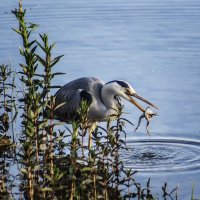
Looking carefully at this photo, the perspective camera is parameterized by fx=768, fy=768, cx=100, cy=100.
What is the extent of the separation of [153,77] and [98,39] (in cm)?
248

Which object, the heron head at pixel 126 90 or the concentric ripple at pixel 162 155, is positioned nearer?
the concentric ripple at pixel 162 155

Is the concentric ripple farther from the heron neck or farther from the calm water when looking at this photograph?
the heron neck

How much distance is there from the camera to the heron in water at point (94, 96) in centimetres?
886

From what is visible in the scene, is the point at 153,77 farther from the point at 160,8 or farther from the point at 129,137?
the point at 160,8

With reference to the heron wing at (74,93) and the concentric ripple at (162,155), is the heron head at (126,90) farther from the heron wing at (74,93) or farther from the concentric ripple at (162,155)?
the concentric ripple at (162,155)

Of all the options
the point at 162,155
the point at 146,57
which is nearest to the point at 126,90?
the point at 162,155

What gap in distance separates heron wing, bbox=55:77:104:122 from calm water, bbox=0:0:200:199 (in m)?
0.59

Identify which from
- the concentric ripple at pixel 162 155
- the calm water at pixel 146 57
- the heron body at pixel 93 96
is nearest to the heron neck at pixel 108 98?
the heron body at pixel 93 96

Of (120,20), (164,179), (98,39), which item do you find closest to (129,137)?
(164,179)

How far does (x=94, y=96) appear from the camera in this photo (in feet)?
29.8

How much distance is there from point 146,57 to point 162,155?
3976mm

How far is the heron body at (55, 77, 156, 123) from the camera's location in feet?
29.1

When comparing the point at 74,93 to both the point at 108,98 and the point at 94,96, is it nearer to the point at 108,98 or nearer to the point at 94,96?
the point at 94,96

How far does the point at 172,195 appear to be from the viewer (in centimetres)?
680
